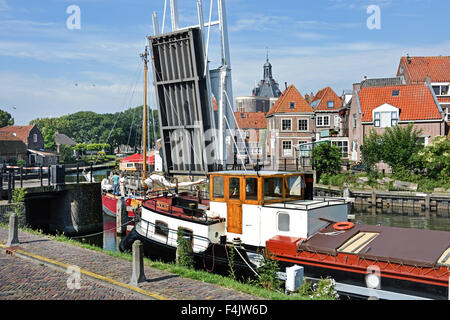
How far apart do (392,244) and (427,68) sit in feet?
127

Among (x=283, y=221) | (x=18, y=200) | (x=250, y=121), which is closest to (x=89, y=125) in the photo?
(x=250, y=121)

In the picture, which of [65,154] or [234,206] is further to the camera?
[65,154]

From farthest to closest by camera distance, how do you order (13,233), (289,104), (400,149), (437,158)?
(289,104) < (400,149) < (437,158) < (13,233)

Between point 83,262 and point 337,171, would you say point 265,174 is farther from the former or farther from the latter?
point 337,171

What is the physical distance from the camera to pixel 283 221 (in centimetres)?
1095

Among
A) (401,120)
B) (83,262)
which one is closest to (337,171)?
(401,120)

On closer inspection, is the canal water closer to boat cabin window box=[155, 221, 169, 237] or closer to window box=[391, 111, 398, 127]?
boat cabin window box=[155, 221, 169, 237]

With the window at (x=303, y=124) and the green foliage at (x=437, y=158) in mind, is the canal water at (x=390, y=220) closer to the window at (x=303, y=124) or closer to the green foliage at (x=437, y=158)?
the green foliage at (x=437, y=158)

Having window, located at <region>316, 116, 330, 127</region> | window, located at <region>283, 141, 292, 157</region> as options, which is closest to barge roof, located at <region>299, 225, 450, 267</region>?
window, located at <region>283, 141, 292, 157</region>

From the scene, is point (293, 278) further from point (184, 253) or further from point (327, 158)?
point (327, 158)

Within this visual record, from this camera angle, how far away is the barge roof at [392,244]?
8.69m

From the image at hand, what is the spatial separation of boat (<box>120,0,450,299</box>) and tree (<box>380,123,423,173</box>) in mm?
19104

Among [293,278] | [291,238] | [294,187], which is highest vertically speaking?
[294,187]

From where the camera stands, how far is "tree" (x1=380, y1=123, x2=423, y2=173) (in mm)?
29406
